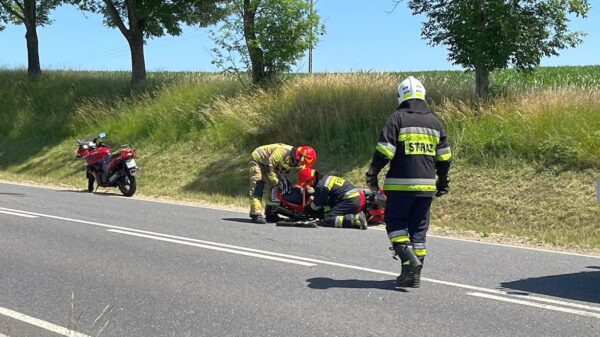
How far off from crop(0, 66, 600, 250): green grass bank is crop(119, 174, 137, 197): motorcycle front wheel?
1.06 meters

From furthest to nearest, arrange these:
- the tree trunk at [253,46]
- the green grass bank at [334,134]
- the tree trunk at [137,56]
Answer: the tree trunk at [137,56] < the tree trunk at [253,46] < the green grass bank at [334,134]

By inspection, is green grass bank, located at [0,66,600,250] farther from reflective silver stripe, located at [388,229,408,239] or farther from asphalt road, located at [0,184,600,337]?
reflective silver stripe, located at [388,229,408,239]

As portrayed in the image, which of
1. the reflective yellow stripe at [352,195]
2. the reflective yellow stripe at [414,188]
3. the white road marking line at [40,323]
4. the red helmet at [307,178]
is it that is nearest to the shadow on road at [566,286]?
the reflective yellow stripe at [414,188]

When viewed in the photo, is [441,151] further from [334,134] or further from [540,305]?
[334,134]

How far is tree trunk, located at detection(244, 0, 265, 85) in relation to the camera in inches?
829

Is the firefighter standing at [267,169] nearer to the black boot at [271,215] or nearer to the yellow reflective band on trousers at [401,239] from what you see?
the black boot at [271,215]

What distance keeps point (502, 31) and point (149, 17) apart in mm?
14384

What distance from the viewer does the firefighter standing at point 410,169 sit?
680 cm

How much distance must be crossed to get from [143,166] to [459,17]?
31.8 ft

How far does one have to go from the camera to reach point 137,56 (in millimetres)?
27875

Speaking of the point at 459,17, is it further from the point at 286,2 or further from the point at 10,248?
the point at 10,248

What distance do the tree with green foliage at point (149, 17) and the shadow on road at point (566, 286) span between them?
20.0 metres

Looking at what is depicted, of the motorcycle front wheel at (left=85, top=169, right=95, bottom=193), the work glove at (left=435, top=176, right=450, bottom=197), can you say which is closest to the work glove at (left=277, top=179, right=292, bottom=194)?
the work glove at (left=435, top=176, right=450, bottom=197)

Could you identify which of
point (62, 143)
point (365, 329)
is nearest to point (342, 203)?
point (365, 329)
